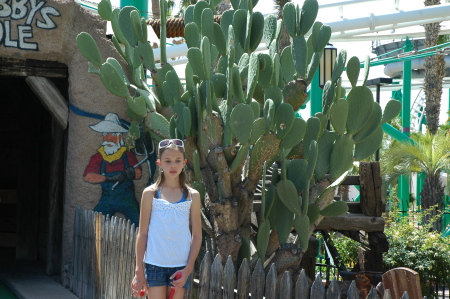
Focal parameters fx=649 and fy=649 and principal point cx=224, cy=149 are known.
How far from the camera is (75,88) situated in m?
6.77

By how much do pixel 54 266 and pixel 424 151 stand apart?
8.11 meters

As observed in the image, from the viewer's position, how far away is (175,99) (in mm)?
5043

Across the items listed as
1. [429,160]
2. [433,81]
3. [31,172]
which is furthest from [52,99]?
[433,81]

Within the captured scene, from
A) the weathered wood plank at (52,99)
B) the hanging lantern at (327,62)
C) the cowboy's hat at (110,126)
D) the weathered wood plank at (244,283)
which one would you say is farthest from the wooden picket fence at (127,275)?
the hanging lantern at (327,62)

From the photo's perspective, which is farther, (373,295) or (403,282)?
(403,282)

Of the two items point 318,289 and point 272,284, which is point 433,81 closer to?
point 272,284

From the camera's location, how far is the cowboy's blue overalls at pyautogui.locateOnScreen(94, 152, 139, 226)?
6.82m

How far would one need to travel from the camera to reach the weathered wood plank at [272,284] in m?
3.57

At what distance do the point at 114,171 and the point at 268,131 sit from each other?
9.50 ft

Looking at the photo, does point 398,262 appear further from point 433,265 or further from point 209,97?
point 209,97

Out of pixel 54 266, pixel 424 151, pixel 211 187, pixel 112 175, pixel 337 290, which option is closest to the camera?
pixel 337 290

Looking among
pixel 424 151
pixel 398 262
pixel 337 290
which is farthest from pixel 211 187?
pixel 424 151

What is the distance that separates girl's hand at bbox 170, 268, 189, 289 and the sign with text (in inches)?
160

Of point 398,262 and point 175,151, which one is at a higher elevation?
point 175,151
